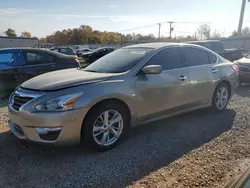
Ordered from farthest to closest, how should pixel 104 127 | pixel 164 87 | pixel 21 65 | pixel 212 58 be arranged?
1. pixel 21 65
2. pixel 212 58
3. pixel 164 87
4. pixel 104 127

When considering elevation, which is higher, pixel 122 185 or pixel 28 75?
pixel 28 75

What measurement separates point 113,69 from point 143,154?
1465 millimetres

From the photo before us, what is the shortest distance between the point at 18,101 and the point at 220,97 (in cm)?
422

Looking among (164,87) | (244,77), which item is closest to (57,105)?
(164,87)

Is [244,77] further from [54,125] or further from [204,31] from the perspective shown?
[204,31]

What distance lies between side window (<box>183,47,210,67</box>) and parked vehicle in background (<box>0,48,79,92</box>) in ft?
13.8

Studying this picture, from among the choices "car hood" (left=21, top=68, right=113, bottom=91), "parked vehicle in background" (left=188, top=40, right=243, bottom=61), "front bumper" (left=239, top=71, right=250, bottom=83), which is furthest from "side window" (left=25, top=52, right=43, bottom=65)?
"parked vehicle in background" (left=188, top=40, right=243, bottom=61)

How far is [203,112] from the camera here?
5812 millimetres

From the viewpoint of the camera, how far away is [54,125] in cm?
329

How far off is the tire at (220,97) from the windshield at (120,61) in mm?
2042

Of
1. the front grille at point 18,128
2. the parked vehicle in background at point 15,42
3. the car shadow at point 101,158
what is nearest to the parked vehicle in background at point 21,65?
the car shadow at point 101,158

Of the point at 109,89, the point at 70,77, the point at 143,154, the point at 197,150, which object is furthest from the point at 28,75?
the point at 197,150

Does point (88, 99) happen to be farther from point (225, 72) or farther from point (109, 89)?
point (225, 72)

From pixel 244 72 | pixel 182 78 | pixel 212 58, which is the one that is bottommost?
pixel 244 72
